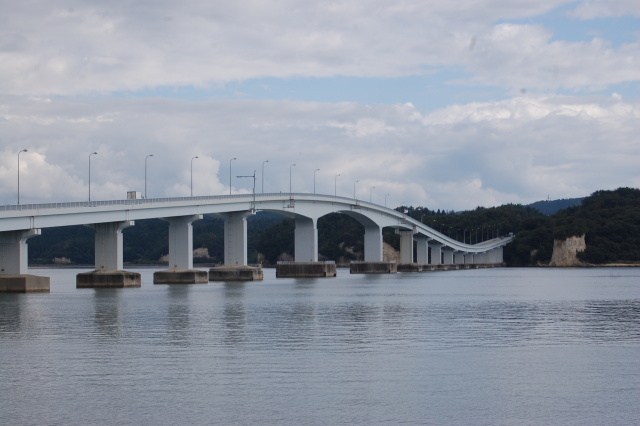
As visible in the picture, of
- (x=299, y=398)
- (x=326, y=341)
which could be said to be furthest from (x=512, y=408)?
(x=326, y=341)

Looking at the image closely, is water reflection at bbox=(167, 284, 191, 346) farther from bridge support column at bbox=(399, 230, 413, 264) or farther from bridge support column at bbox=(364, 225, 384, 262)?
bridge support column at bbox=(399, 230, 413, 264)

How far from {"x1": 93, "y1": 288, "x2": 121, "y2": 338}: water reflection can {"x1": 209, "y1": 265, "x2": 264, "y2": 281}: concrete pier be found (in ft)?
88.2

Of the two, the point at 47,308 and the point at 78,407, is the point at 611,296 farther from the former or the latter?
the point at 78,407

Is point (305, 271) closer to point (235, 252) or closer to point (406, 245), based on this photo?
point (235, 252)

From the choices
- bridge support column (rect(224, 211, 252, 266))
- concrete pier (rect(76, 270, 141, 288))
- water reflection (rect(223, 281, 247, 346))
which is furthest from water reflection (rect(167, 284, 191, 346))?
bridge support column (rect(224, 211, 252, 266))

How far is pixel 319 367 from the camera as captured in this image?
29.4 metres

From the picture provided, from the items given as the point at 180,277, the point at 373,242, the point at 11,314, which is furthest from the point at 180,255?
the point at 373,242

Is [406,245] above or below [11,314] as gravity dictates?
above

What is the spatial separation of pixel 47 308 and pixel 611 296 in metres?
43.3

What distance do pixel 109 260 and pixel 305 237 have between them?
146 feet

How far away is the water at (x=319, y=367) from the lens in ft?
73.7

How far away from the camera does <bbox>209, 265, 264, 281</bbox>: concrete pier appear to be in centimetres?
10769

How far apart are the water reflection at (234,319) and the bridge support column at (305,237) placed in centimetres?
4805

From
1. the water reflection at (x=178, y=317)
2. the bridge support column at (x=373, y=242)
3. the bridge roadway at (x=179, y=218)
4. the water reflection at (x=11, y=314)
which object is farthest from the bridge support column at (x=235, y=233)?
the bridge support column at (x=373, y=242)
